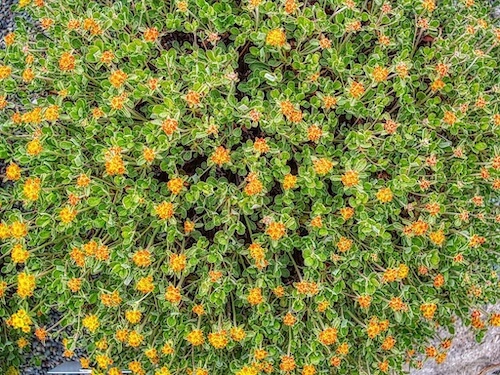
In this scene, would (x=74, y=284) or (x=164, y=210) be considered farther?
(x=74, y=284)

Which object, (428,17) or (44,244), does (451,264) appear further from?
(44,244)

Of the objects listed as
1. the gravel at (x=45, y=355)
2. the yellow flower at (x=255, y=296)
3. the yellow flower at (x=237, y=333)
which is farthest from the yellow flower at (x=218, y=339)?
the gravel at (x=45, y=355)

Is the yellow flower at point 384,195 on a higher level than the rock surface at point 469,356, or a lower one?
higher

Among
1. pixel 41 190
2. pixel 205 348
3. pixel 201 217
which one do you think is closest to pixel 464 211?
pixel 201 217

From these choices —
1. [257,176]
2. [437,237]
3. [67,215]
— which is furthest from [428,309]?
[67,215]

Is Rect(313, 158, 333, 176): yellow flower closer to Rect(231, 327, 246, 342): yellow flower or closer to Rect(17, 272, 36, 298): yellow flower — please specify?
Rect(231, 327, 246, 342): yellow flower

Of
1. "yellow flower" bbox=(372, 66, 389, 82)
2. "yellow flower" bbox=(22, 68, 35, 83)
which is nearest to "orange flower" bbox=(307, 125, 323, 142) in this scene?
"yellow flower" bbox=(372, 66, 389, 82)

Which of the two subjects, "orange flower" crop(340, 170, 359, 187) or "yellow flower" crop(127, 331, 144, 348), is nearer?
"orange flower" crop(340, 170, 359, 187)

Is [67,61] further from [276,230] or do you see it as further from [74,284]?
[276,230]

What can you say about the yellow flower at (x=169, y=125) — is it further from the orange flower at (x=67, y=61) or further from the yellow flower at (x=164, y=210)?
the orange flower at (x=67, y=61)
